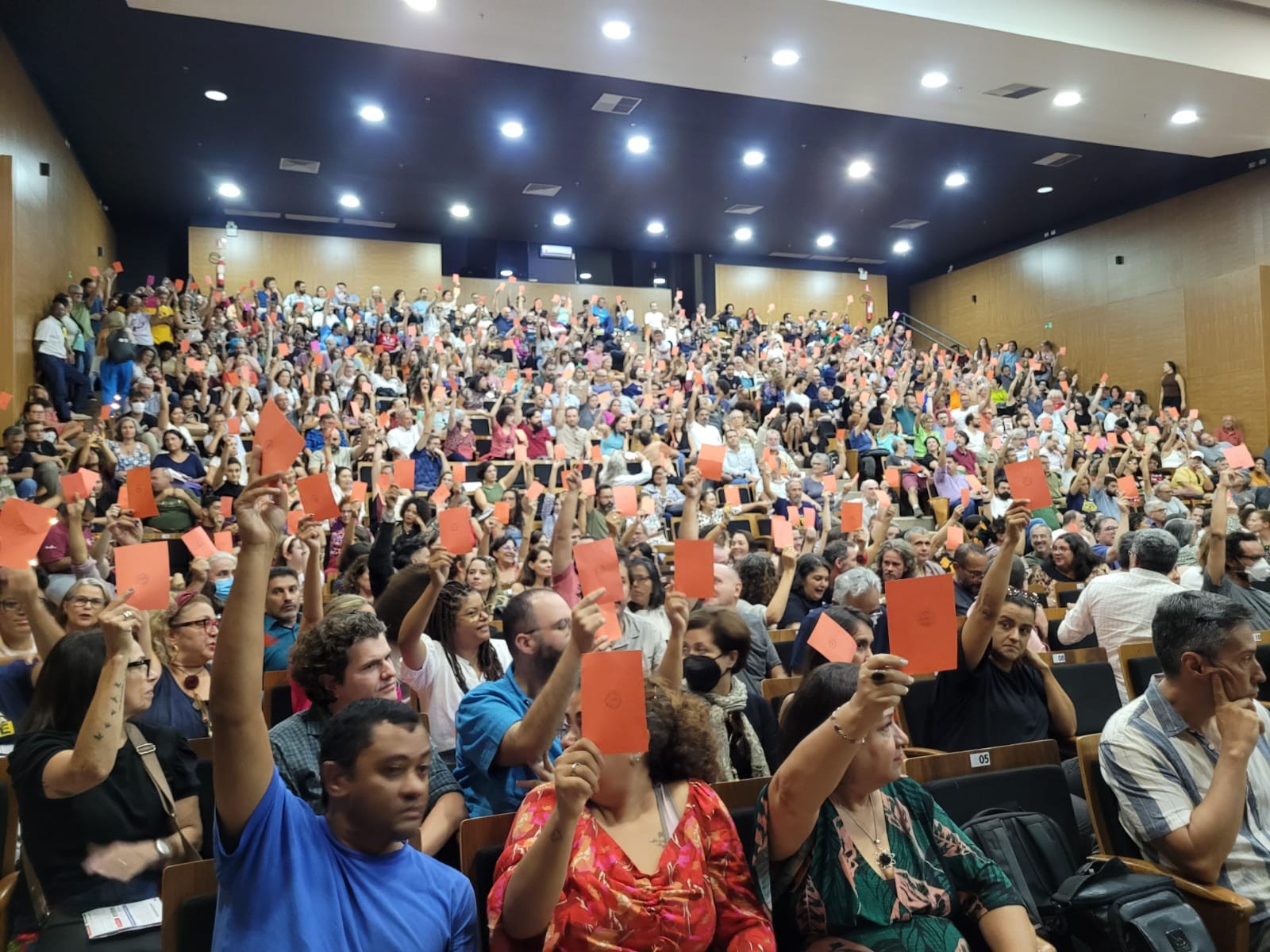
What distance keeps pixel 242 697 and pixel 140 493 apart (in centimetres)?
314

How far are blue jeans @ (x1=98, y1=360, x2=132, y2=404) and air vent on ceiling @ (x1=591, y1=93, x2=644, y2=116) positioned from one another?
5.89 m

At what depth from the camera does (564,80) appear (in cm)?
926

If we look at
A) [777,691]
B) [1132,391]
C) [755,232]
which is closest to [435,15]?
[777,691]

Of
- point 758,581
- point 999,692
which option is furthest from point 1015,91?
point 999,692

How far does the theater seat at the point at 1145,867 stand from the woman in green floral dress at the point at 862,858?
39cm

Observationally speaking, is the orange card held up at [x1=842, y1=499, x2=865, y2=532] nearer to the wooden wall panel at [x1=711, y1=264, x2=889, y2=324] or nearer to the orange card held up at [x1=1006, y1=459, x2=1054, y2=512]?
the orange card held up at [x1=1006, y1=459, x2=1054, y2=512]

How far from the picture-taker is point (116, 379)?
29.5 feet

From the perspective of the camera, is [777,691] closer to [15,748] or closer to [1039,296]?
[15,748]

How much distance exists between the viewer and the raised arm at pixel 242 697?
1262 millimetres

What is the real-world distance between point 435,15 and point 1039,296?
1283cm

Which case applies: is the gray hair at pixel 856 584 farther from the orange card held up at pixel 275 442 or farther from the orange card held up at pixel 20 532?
the orange card held up at pixel 20 532

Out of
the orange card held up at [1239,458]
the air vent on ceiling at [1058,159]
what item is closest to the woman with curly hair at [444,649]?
the orange card held up at [1239,458]

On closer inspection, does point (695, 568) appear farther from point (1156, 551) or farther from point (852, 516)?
point (852, 516)

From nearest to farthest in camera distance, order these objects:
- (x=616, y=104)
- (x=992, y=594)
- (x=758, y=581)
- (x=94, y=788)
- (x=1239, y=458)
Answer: (x=94, y=788), (x=992, y=594), (x=758, y=581), (x=1239, y=458), (x=616, y=104)
